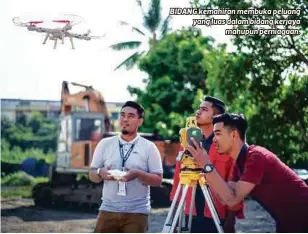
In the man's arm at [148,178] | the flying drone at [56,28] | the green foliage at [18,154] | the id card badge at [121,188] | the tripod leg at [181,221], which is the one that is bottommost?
the green foliage at [18,154]

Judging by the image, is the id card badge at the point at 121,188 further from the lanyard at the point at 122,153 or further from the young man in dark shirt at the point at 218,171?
the young man in dark shirt at the point at 218,171

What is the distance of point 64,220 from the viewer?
6625 millimetres

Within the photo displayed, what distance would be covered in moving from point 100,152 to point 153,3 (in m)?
1.81

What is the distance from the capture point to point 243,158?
2.33 m

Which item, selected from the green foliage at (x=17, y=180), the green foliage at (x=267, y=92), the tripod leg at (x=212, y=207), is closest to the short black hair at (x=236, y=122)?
the tripod leg at (x=212, y=207)

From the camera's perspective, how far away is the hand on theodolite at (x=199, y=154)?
229 cm

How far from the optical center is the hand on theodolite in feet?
7.51

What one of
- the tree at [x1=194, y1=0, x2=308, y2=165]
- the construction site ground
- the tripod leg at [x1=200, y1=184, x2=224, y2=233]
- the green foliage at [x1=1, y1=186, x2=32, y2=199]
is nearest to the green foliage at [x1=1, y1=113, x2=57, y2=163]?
the green foliage at [x1=1, y1=186, x2=32, y2=199]

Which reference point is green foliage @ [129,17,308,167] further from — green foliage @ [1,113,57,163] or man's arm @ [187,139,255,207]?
green foliage @ [1,113,57,163]

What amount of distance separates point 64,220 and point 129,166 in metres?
4.14

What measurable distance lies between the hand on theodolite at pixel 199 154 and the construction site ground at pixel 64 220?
2922 millimetres

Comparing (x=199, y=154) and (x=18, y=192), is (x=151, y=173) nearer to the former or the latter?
(x=199, y=154)

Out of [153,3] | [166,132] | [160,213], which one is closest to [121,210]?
[153,3]

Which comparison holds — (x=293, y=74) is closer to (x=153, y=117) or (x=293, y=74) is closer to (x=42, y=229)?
(x=42, y=229)
